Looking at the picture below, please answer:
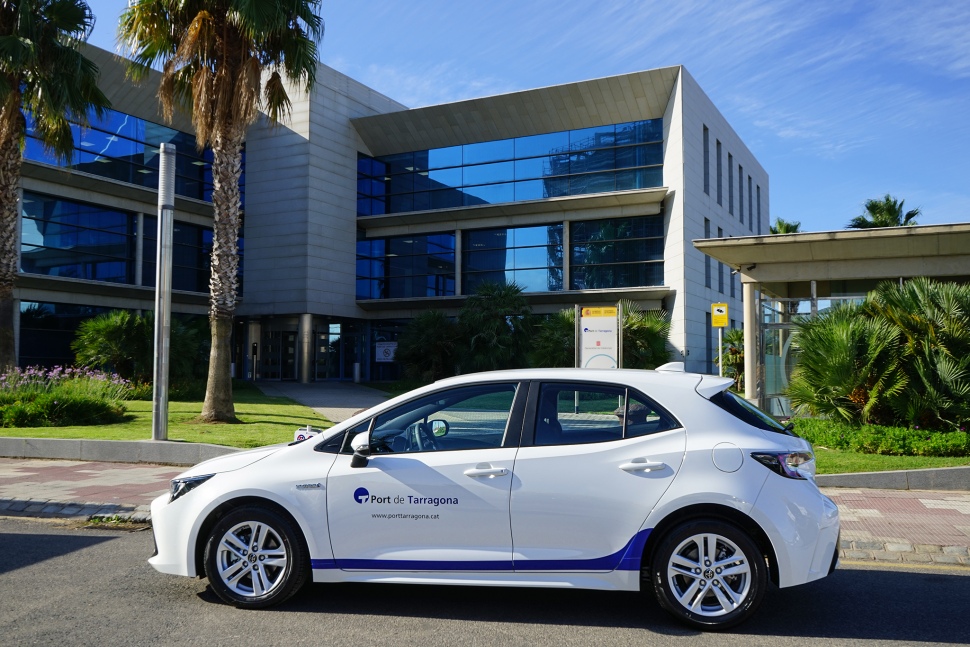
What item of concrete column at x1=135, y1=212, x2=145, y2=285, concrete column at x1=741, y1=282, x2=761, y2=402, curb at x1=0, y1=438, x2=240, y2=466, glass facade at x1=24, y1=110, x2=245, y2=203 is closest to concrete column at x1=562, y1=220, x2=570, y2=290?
glass facade at x1=24, y1=110, x2=245, y2=203

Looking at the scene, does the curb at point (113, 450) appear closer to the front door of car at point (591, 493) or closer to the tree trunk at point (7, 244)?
the tree trunk at point (7, 244)

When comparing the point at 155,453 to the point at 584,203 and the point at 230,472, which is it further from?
the point at 584,203

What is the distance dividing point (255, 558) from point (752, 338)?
14727 mm

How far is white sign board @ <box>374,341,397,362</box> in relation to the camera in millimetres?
39281

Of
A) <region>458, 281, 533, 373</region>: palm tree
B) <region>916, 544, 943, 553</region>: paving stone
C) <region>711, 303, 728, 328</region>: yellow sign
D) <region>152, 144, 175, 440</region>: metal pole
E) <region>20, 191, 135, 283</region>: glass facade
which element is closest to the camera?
<region>916, 544, 943, 553</region>: paving stone

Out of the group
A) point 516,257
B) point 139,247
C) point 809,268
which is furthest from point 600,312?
point 139,247

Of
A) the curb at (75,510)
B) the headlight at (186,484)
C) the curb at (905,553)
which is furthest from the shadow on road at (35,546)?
the curb at (905,553)

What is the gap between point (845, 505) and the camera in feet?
27.9

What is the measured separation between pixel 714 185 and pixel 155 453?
29952 millimetres

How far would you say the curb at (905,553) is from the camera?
6.42 metres

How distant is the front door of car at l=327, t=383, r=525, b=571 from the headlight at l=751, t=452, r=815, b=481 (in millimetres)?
1485

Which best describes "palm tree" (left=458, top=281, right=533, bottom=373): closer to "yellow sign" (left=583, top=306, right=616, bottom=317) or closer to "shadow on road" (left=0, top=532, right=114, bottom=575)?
"yellow sign" (left=583, top=306, right=616, bottom=317)

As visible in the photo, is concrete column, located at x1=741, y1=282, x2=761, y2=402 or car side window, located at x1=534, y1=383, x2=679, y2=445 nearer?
car side window, located at x1=534, y1=383, x2=679, y2=445

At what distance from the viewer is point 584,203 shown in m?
34.4
